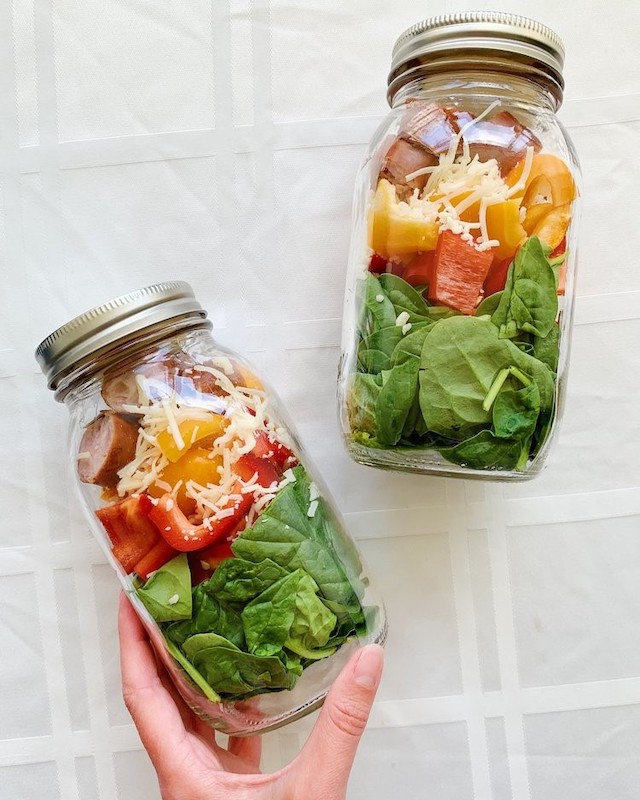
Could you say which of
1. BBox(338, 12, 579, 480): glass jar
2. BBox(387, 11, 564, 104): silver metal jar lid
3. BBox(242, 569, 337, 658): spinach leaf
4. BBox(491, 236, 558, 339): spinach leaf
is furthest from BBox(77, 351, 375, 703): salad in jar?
BBox(387, 11, 564, 104): silver metal jar lid

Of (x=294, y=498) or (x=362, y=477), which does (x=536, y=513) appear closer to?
(x=362, y=477)

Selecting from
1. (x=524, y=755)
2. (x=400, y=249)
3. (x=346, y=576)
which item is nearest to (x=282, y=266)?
(x=400, y=249)

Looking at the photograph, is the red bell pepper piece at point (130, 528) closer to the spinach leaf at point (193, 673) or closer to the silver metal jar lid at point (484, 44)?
the spinach leaf at point (193, 673)

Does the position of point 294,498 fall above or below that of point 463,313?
below

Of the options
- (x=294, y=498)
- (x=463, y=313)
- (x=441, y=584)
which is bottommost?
(x=441, y=584)

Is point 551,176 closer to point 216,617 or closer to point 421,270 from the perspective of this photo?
point 421,270

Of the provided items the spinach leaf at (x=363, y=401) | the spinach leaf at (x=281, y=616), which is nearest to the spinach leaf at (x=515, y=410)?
the spinach leaf at (x=363, y=401)

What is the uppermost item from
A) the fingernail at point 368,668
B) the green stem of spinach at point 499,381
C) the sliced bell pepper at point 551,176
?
the sliced bell pepper at point 551,176
